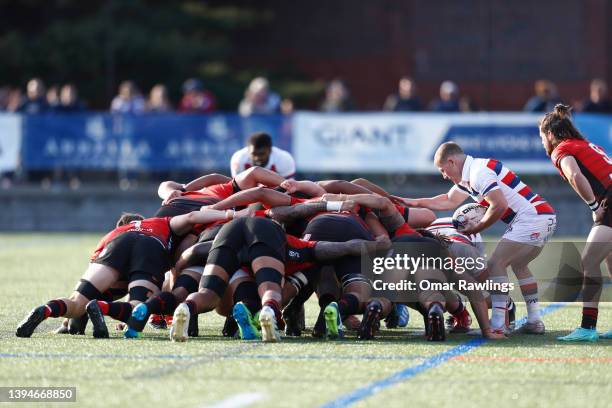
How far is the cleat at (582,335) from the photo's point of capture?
9203 mm

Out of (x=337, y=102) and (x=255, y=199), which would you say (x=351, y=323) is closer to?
(x=255, y=199)

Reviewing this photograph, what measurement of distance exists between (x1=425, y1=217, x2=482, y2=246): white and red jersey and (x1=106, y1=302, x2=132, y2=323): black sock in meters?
2.54

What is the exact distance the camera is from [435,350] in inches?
338

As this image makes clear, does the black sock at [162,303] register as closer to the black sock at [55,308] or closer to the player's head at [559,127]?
the black sock at [55,308]

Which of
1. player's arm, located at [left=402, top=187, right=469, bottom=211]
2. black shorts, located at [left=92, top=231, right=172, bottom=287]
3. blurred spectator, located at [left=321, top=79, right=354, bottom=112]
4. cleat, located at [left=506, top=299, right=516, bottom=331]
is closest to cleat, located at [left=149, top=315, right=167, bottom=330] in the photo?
black shorts, located at [left=92, top=231, right=172, bottom=287]

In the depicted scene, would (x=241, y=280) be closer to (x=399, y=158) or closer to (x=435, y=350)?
(x=435, y=350)

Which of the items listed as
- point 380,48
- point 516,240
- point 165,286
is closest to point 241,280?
point 165,286

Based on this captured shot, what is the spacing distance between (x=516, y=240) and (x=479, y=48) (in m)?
18.5

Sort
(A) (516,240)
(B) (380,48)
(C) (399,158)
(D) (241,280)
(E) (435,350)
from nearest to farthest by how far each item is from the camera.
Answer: (E) (435,350) < (D) (241,280) < (A) (516,240) < (C) (399,158) < (B) (380,48)

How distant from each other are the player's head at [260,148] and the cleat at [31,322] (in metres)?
4.12

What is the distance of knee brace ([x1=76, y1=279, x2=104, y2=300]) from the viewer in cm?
945

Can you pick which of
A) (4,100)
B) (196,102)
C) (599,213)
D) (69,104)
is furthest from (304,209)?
(4,100)

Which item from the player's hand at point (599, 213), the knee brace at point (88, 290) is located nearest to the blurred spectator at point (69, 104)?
the knee brace at point (88, 290)

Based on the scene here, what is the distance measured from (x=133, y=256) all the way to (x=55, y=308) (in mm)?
806
